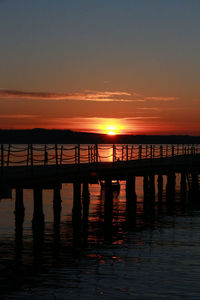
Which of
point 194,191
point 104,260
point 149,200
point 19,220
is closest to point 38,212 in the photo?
point 19,220

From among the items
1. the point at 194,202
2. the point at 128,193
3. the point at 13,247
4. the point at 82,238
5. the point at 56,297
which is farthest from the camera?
→ the point at 194,202

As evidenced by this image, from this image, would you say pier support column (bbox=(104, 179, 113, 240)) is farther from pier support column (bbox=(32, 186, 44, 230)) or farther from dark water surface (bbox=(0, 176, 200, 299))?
pier support column (bbox=(32, 186, 44, 230))

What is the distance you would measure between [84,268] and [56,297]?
157 inches

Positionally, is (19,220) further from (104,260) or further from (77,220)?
(104,260)

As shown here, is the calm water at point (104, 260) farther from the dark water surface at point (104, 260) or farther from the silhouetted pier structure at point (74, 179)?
the silhouetted pier structure at point (74, 179)

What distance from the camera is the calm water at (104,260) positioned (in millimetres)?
21000

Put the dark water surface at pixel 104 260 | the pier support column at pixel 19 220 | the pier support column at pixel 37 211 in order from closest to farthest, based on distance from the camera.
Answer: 1. the dark water surface at pixel 104 260
2. the pier support column at pixel 19 220
3. the pier support column at pixel 37 211

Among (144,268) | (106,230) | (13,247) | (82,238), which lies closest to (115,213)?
(106,230)

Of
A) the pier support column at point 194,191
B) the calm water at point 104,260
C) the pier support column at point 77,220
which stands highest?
the pier support column at point 194,191

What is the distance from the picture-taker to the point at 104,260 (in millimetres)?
25766

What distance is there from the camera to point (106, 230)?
3462cm

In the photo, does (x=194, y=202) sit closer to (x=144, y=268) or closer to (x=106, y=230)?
(x=106, y=230)

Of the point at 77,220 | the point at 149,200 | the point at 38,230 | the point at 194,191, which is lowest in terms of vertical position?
the point at 38,230

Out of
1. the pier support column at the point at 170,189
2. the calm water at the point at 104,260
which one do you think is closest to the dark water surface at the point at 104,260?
the calm water at the point at 104,260
